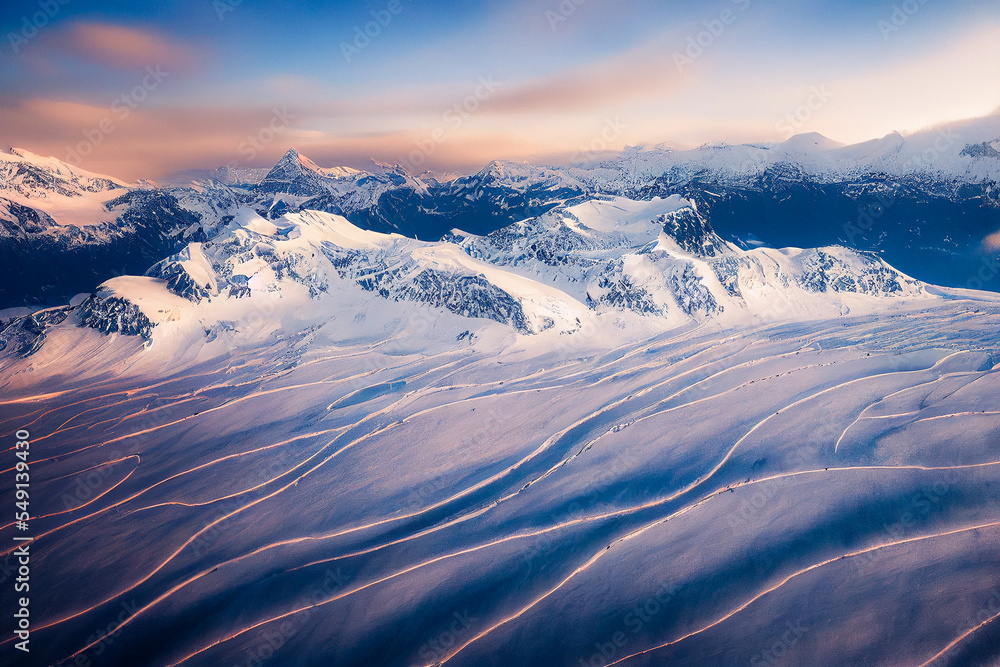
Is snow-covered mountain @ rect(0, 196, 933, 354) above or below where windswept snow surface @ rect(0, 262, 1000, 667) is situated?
above

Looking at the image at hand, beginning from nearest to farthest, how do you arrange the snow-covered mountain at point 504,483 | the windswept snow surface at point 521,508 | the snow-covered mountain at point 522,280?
the windswept snow surface at point 521,508 < the snow-covered mountain at point 504,483 < the snow-covered mountain at point 522,280

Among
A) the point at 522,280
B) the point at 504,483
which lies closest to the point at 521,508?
the point at 504,483

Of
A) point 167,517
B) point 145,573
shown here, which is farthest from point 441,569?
point 167,517

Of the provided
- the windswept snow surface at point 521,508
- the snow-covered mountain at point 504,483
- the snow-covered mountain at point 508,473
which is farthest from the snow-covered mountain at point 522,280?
→ the windswept snow surface at point 521,508

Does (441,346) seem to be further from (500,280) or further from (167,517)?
(167,517)

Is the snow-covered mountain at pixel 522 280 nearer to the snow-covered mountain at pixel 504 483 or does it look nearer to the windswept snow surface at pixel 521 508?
the snow-covered mountain at pixel 504 483

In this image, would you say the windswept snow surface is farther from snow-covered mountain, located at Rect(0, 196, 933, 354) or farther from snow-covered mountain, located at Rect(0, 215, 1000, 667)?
snow-covered mountain, located at Rect(0, 196, 933, 354)

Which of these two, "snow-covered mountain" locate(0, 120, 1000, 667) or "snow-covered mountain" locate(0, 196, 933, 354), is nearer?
"snow-covered mountain" locate(0, 120, 1000, 667)

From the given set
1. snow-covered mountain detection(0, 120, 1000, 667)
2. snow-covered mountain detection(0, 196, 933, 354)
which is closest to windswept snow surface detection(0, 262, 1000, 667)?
snow-covered mountain detection(0, 120, 1000, 667)
